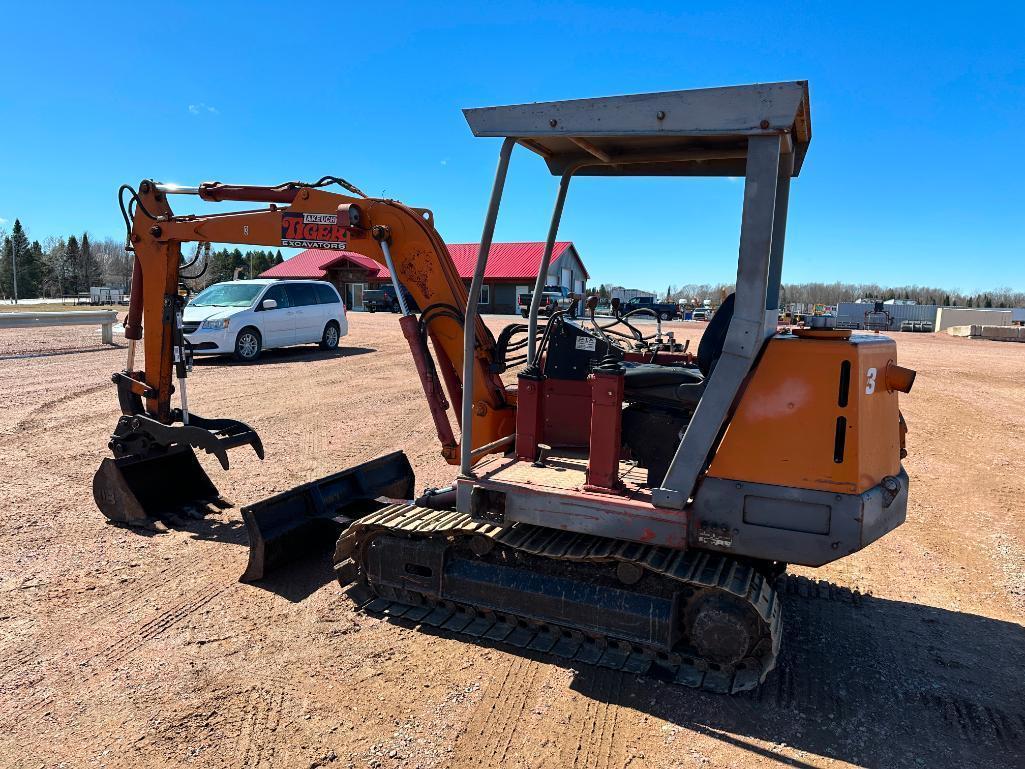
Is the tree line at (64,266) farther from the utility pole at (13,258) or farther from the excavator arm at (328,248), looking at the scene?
the excavator arm at (328,248)

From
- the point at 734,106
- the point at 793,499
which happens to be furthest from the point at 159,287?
the point at 793,499

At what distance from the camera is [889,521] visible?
353cm

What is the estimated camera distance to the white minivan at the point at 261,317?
1377 cm

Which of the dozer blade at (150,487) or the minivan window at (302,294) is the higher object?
the minivan window at (302,294)

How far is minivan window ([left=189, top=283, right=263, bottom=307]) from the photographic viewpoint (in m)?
14.6

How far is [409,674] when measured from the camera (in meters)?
3.58

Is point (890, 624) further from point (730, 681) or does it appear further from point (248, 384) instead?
point (248, 384)

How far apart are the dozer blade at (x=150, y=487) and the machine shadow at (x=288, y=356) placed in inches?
321

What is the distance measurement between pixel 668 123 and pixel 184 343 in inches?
173

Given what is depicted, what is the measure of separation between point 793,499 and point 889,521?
1.93ft

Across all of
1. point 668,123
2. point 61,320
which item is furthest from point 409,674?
point 61,320

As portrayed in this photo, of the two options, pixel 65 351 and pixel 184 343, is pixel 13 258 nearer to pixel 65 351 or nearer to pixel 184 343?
pixel 65 351

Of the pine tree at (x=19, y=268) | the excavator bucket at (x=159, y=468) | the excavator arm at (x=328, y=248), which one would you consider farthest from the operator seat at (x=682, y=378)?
the pine tree at (x=19, y=268)

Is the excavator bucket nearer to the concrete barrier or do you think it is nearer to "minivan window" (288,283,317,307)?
"minivan window" (288,283,317,307)
